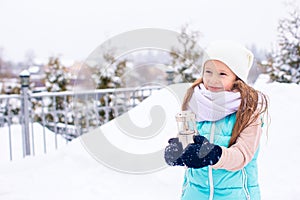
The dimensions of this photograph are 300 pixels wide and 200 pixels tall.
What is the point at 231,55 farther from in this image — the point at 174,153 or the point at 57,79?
the point at 57,79

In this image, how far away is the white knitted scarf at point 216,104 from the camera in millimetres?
1229

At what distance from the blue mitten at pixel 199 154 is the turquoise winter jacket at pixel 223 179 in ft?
0.54

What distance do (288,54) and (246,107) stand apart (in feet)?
16.8

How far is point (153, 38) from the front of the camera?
A: 1485 millimetres

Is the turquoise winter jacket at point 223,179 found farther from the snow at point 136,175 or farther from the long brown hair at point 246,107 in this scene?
the snow at point 136,175

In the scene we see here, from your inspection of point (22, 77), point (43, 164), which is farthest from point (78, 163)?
point (22, 77)

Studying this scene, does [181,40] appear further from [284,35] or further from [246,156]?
[284,35]

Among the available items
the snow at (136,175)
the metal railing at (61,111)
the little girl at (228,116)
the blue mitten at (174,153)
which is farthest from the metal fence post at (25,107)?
the blue mitten at (174,153)

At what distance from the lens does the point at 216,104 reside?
48.4 inches

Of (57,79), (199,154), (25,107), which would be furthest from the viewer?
(57,79)

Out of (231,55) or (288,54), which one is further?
(288,54)

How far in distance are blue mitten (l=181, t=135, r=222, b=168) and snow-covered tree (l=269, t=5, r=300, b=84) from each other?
5058mm

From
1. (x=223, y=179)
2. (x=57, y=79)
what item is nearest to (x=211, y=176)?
(x=223, y=179)

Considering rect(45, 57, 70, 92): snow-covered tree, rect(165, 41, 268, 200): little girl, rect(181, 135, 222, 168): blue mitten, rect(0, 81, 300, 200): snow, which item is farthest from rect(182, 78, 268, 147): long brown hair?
rect(45, 57, 70, 92): snow-covered tree
